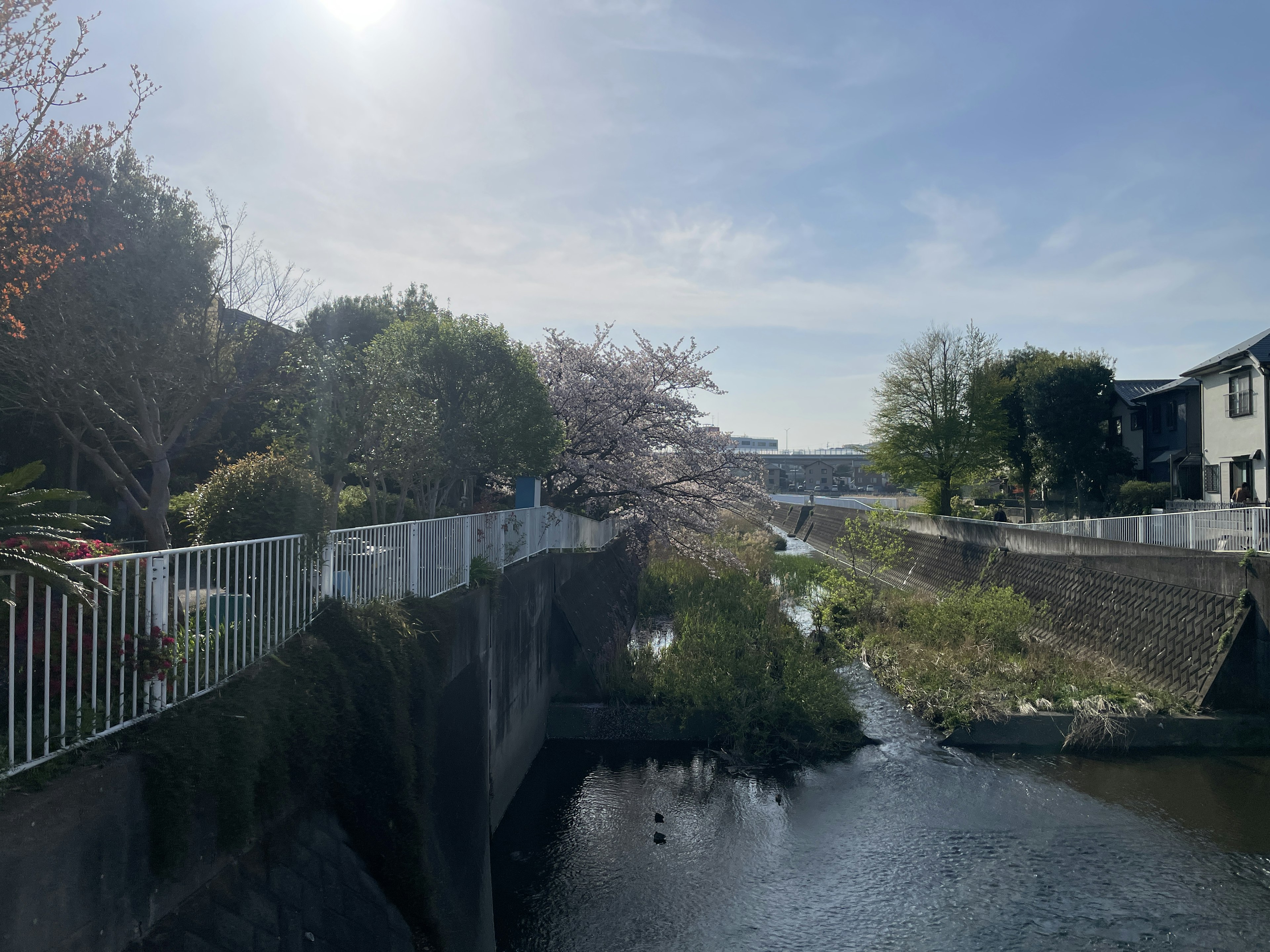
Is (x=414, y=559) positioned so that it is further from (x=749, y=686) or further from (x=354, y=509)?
(x=354, y=509)

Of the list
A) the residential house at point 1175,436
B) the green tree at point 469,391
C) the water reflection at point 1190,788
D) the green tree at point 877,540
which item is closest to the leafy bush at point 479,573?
the green tree at point 469,391

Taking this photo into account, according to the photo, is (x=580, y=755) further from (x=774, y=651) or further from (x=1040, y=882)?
(x=1040, y=882)

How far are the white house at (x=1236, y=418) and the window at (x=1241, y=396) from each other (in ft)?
0.06

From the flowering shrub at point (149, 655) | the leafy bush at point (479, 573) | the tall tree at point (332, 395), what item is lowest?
the leafy bush at point (479, 573)

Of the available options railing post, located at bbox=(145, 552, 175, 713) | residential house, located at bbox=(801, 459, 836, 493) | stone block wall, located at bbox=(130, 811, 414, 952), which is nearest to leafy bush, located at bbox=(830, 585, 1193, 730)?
stone block wall, located at bbox=(130, 811, 414, 952)

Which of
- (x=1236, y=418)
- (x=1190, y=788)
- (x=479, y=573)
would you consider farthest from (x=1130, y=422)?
(x=479, y=573)

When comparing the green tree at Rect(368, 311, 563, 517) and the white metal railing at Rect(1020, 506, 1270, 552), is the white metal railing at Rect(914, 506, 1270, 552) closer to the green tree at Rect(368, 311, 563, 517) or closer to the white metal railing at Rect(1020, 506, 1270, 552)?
the white metal railing at Rect(1020, 506, 1270, 552)

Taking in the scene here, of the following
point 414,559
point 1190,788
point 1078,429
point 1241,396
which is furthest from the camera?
point 1078,429

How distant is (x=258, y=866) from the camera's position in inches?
165

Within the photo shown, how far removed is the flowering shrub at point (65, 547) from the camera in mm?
3754

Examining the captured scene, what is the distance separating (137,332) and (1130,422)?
3618cm

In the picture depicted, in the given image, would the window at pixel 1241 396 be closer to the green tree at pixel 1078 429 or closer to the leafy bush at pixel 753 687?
the green tree at pixel 1078 429

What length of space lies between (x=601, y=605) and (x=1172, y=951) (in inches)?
432

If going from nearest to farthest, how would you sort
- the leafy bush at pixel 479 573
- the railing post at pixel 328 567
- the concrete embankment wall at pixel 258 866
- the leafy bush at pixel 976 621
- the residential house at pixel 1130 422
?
the concrete embankment wall at pixel 258 866, the railing post at pixel 328 567, the leafy bush at pixel 479 573, the leafy bush at pixel 976 621, the residential house at pixel 1130 422
